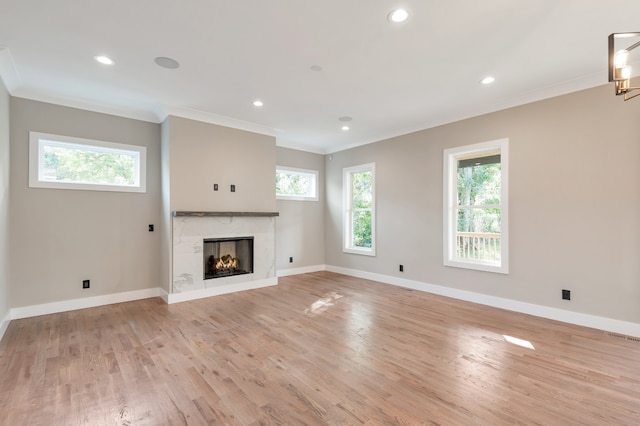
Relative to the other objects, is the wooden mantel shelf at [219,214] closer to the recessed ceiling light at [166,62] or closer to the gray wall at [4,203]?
the gray wall at [4,203]

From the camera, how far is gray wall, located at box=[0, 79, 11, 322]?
322 centimetres

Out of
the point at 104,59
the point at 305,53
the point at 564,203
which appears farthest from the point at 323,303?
the point at 104,59

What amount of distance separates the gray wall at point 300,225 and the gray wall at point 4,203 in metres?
3.87

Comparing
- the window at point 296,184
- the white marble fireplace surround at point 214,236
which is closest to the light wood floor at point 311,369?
the white marble fireplace surround at point 214,236

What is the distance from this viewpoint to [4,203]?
132 inches

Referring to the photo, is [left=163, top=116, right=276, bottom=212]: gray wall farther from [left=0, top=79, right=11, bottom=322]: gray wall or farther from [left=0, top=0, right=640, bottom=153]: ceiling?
[left=0, top=79, right=11, bottom=322]: gray wall

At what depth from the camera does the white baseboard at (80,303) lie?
3.74 m

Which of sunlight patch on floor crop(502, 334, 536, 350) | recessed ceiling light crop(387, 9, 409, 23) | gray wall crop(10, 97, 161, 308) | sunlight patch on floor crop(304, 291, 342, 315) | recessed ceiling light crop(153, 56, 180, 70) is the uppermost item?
recessed ceiling light crop(153, 56, 180, 70)

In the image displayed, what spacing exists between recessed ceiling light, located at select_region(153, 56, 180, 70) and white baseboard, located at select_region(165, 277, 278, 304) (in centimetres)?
305

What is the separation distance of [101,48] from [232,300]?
3440mm

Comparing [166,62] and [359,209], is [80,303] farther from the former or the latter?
[359,209]

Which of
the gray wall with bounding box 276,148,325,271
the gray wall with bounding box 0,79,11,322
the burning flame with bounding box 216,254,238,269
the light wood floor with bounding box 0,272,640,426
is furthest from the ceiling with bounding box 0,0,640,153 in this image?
the light wood floor with bounding box 0,272,640,426

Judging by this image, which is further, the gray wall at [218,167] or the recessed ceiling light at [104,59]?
the gray wall at [218,167]

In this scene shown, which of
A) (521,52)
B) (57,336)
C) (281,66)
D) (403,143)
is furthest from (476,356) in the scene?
(57,336)
